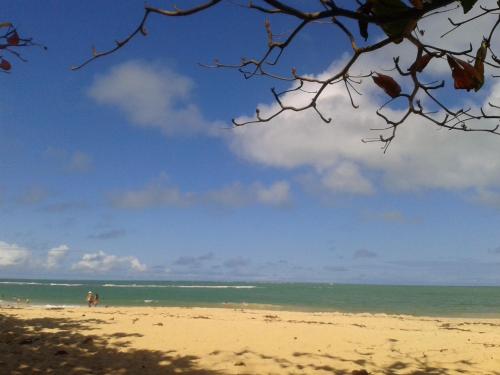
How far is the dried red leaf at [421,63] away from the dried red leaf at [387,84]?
436mm

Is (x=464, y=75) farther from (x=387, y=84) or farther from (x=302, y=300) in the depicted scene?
(x=302, y=300)

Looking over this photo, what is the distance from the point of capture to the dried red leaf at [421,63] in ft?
10.2

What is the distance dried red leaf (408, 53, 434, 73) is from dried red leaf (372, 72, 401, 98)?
0.44 meters

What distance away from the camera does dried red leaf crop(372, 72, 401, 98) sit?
278cm

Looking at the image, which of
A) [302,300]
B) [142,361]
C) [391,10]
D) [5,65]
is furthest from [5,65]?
[302,300]

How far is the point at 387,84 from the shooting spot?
110 inches

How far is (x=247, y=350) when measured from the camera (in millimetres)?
7148

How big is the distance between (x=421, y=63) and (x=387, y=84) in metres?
0.50

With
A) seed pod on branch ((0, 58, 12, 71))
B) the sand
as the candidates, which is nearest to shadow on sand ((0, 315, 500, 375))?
the sand

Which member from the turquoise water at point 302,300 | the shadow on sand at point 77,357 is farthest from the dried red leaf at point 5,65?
the turquoise water at point 302,300

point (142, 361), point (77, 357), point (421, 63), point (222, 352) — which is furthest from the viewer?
point (222, 352)

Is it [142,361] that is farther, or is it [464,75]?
[142,361]

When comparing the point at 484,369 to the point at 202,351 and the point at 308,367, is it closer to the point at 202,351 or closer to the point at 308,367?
the point at 308,367

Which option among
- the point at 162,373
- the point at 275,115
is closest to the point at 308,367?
the point at 162,373
